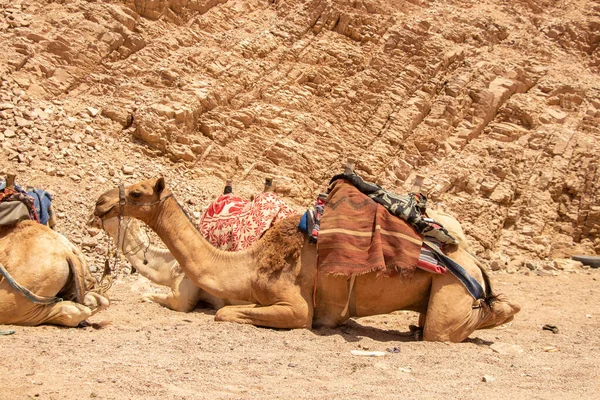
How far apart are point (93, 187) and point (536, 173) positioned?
29.4 feet

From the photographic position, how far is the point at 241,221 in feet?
23.3

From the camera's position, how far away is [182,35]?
14984 millimetres

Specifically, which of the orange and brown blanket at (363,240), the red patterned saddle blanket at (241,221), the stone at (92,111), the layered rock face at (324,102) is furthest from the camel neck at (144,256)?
the stone at (92,111)

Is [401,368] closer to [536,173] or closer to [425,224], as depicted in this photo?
[425,224]

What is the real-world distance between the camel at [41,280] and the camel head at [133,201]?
2.00 ft

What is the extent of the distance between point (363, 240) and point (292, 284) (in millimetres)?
780

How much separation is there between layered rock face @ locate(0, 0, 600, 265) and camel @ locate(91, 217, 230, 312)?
15.6 ft

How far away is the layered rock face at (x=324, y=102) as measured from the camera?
1298 centimetres

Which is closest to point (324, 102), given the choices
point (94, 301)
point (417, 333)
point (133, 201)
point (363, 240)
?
point (133, 201)

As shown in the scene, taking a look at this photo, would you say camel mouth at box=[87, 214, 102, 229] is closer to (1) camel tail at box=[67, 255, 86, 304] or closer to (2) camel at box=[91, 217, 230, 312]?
(2) camel at box=[91, 217, 230, 312]

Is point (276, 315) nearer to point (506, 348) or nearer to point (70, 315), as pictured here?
point (70, 315)

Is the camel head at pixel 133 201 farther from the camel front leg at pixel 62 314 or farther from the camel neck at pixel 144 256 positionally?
the camel front leg at pixel 62 314

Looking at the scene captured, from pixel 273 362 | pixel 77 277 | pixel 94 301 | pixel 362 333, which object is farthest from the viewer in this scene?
pixel 362 333

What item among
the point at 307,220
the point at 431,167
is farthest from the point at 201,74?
the point at 307,220
